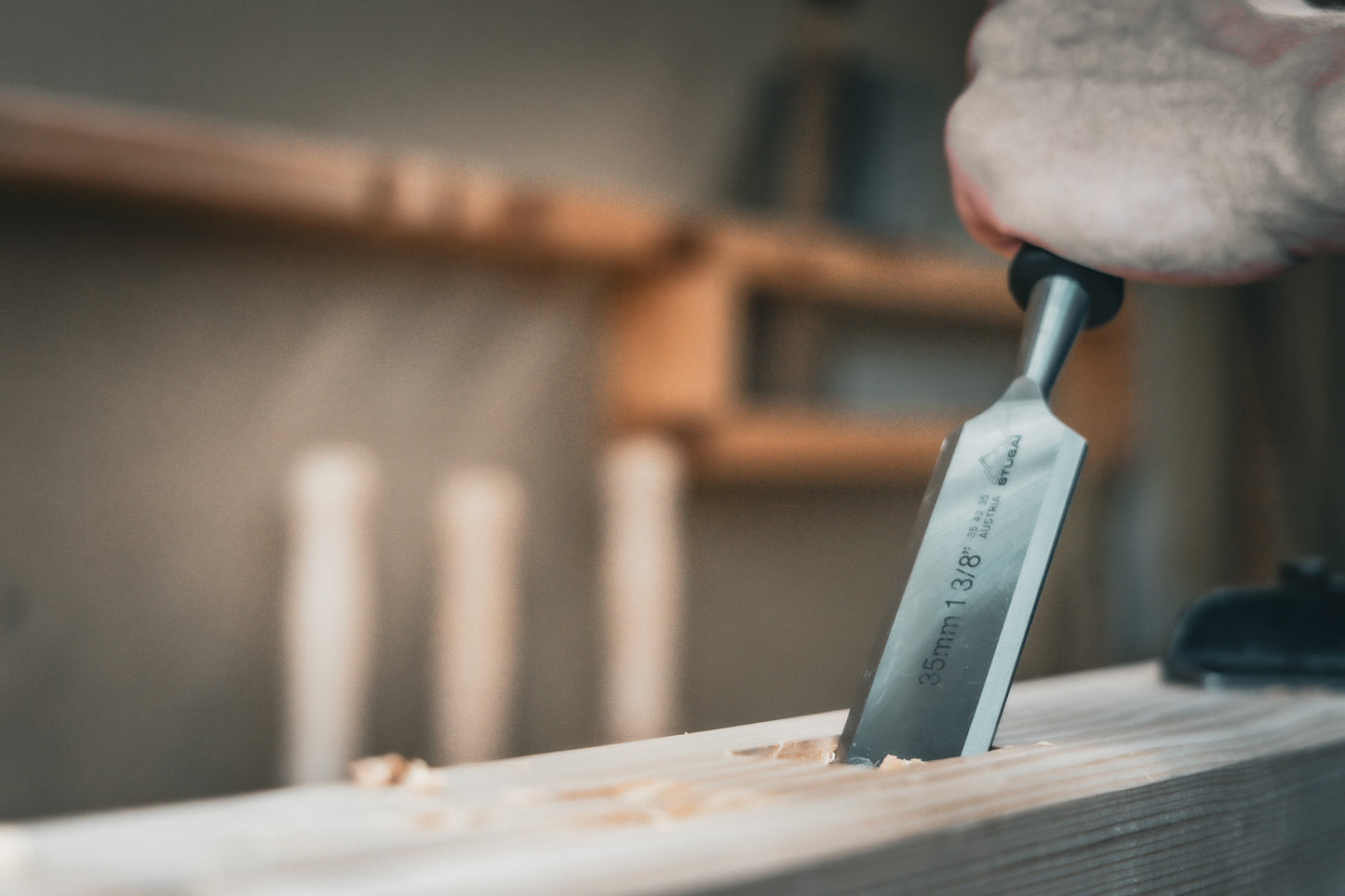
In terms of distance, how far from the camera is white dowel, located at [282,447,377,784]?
121cm

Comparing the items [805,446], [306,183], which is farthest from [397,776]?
[805,446]

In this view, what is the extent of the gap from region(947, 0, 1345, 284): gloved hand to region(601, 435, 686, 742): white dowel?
1057 mm

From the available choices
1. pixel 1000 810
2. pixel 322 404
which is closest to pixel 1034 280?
pixel 1000 810

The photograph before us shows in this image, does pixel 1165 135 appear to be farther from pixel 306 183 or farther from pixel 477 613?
pixel 477 613

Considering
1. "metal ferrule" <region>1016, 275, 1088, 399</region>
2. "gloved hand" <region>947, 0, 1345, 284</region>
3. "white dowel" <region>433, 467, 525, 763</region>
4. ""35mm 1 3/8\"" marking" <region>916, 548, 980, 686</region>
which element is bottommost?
"white dowel" <region>433, 467, 525, 763</region>

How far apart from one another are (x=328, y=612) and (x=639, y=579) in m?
0.44

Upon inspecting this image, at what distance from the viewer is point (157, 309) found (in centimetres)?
113

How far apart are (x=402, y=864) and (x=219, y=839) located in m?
0.05

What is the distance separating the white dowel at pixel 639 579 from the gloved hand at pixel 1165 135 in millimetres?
1057

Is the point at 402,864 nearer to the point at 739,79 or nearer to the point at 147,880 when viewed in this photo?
the point at 147,880

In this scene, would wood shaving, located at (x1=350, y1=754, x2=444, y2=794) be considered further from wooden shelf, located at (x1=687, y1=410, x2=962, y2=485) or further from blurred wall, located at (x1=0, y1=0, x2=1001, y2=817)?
wooden shelf, located at (x1=687, y1=410, x2=962, y2=485)

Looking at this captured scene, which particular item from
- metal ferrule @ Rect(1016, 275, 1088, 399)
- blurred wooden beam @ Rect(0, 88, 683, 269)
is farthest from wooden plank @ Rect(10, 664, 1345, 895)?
blurred wooden beam @ Rect(0, 88, 683, 269)

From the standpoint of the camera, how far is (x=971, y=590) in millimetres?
353

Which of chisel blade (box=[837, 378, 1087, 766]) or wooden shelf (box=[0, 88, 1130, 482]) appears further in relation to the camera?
wooden shelf (box=[0, 88, 1130, 482])
